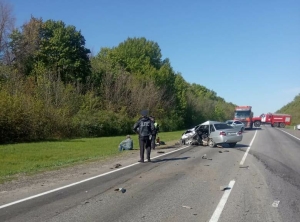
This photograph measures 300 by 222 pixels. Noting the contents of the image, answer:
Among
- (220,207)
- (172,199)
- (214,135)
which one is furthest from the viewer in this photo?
(214,135)

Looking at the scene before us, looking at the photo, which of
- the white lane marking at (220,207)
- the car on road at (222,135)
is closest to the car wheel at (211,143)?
the car on road at (222,135)

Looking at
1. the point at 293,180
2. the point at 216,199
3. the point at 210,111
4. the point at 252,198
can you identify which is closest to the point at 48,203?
the point at 216,199

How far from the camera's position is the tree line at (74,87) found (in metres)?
33.5

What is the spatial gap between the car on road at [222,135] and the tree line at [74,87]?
15.8m

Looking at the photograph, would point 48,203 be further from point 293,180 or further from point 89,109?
point 89,109

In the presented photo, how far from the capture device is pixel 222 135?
23.5m

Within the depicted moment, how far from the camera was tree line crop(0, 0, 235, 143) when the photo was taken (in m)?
33.5

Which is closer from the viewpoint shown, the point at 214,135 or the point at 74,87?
the point at 214,135

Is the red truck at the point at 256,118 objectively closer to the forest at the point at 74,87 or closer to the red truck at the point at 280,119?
the red truck at the point at 280,119

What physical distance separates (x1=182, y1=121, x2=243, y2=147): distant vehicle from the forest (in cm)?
1470

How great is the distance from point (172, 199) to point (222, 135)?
1559cm

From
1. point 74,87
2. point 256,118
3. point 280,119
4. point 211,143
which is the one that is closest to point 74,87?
point 74,87

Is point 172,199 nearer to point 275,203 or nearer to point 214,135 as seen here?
point 275,203

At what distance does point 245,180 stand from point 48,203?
5606 millimetres
